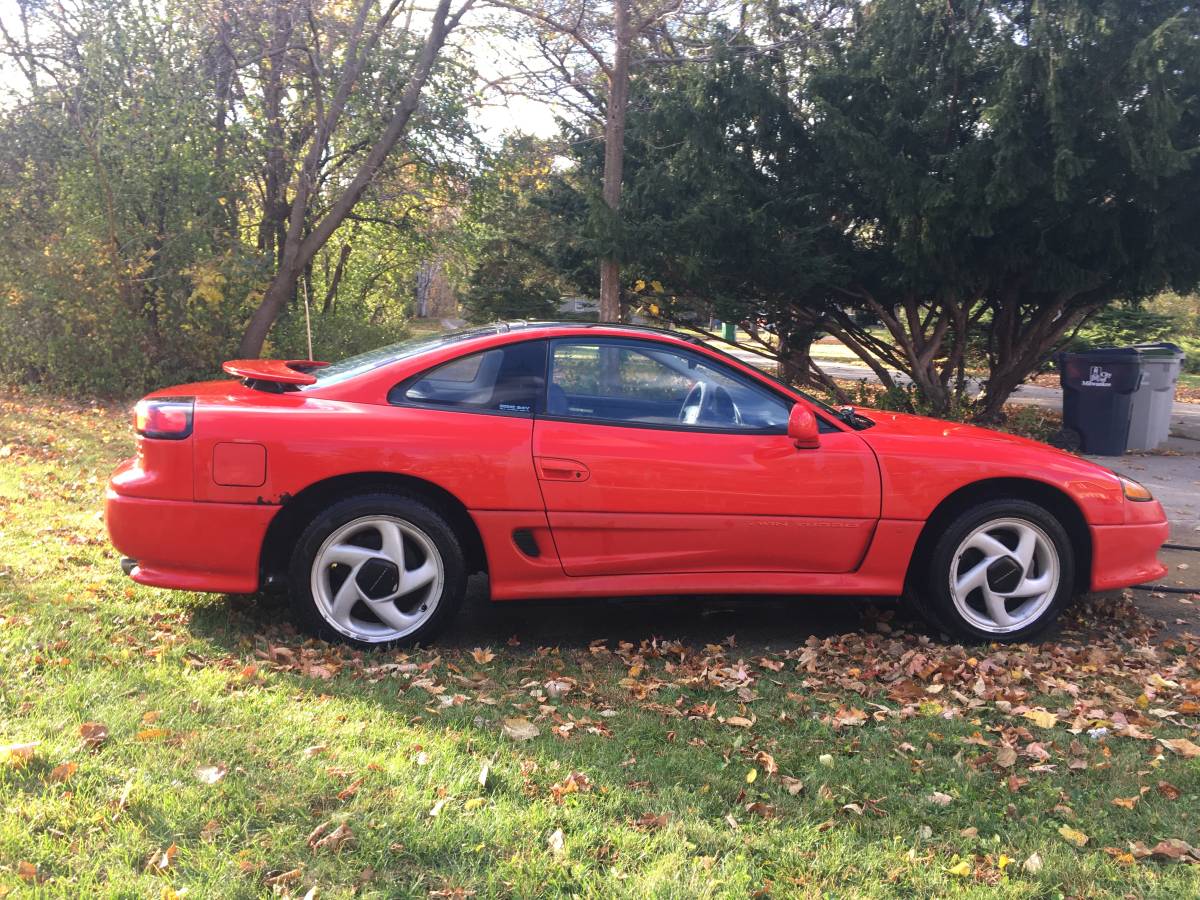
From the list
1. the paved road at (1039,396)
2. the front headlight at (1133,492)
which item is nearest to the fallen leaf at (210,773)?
the front headlight at (1133,492)

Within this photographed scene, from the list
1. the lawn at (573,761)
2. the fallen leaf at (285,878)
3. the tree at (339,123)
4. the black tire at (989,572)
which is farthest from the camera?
the tree at (339,123)

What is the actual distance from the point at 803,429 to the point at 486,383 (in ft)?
4.72

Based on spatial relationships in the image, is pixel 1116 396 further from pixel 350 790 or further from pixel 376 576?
pixel 350 790

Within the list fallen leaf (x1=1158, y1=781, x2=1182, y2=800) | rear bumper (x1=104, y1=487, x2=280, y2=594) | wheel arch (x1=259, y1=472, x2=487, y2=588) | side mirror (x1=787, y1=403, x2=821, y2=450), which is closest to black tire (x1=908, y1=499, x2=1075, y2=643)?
side mirror (x1=787, y1=403, x2=821, y2=450)

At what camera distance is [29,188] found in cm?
1314

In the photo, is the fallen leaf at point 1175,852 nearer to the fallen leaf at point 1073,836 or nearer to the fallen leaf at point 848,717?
the fallen leaf at point 1073,836

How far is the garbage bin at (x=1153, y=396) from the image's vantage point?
10980mm

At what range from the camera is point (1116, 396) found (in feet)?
35.8

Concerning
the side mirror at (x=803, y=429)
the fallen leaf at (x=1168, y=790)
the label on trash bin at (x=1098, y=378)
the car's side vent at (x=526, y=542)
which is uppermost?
the label on trash bin at (x=1098, y=378)

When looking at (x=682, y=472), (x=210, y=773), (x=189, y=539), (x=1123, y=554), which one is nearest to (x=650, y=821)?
(x=210, y=773)

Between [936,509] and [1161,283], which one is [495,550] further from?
[1161,283]

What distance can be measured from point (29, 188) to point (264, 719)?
1241 centimetres

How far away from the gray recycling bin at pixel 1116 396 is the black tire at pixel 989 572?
7.05m

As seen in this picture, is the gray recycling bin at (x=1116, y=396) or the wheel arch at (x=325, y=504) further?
the gray recycling bin at (x=1116, y=396)
